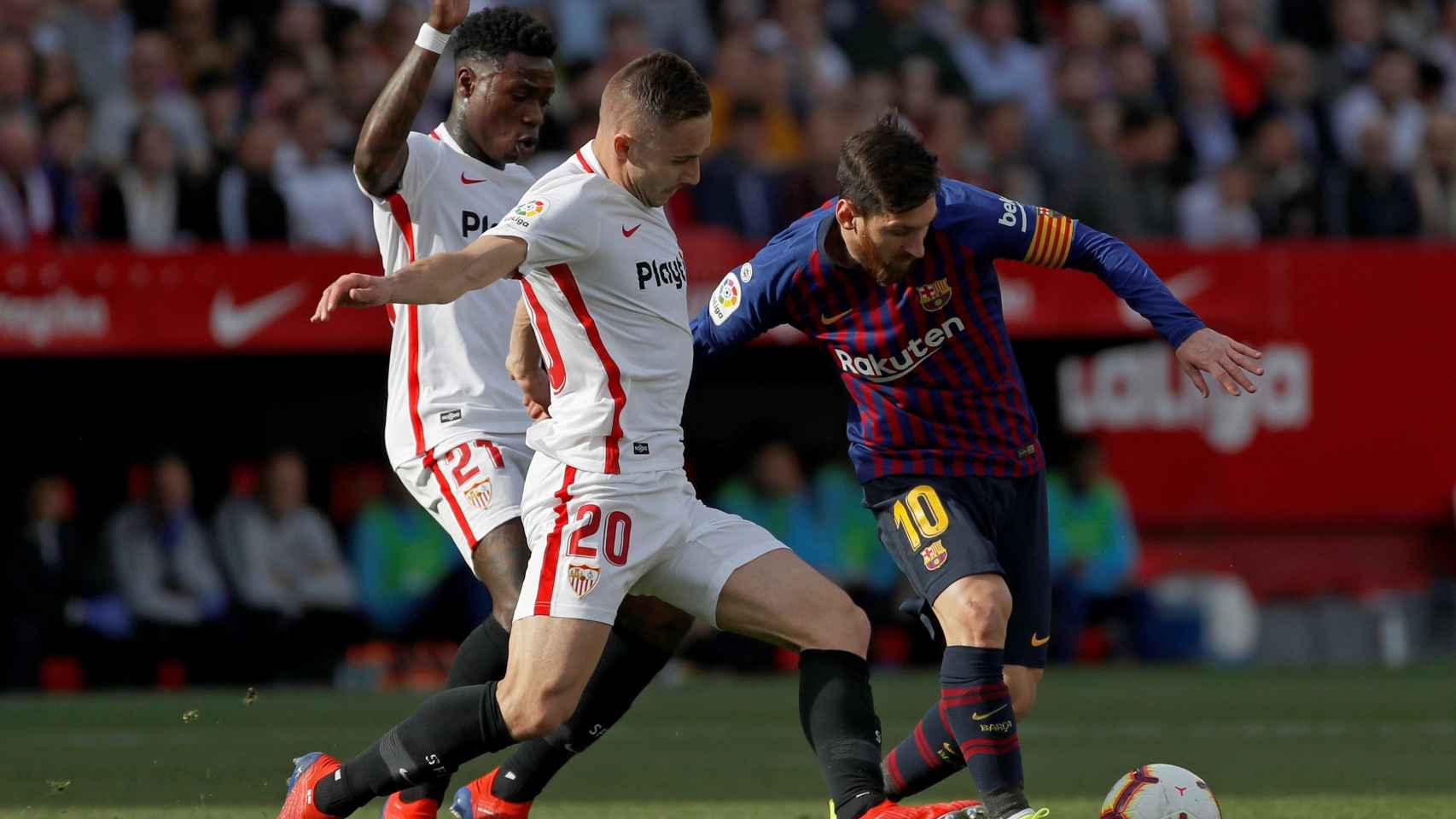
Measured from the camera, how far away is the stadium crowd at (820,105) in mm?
11750

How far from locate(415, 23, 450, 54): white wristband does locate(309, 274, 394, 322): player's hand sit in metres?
1.27

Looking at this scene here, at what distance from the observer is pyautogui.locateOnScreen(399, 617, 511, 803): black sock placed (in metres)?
5.98

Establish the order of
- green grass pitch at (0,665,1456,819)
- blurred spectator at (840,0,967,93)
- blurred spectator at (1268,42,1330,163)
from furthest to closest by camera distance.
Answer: blurred spectator at (1268,42,1330,163), blurred spectator at (840,0,967,93), green grass pitch at (0,665,1456,819)

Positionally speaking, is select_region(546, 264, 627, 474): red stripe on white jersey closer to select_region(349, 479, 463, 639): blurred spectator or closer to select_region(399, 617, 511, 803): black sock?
select_region(399, 617, 511, 803): black sock

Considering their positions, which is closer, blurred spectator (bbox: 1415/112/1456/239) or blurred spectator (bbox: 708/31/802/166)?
blurred spectator (bbox: 708/31/802/166)

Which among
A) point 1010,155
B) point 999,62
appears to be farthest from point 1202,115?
point 1010,155

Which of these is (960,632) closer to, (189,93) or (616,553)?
(616,553)

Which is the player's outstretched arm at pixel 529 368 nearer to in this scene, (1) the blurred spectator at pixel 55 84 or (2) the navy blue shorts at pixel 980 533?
(2) the navy blue shorts at pixel 980 533

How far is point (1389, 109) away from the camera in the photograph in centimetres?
1598

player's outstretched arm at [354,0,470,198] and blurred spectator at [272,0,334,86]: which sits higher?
blurred spectator at [272,0,334,86]

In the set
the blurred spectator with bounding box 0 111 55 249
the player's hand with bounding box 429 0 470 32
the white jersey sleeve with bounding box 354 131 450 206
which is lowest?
the white jersey sleeve with bounding box 354 131 450 206

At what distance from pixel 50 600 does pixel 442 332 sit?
6731 millimetres

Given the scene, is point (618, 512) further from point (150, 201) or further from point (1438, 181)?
point (1438, 181)

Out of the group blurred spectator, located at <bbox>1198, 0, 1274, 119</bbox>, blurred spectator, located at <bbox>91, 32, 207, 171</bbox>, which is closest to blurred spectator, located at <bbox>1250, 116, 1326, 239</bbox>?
blurred spectator, located at <bbox>1198, 0, 1274, 119</bbox>
